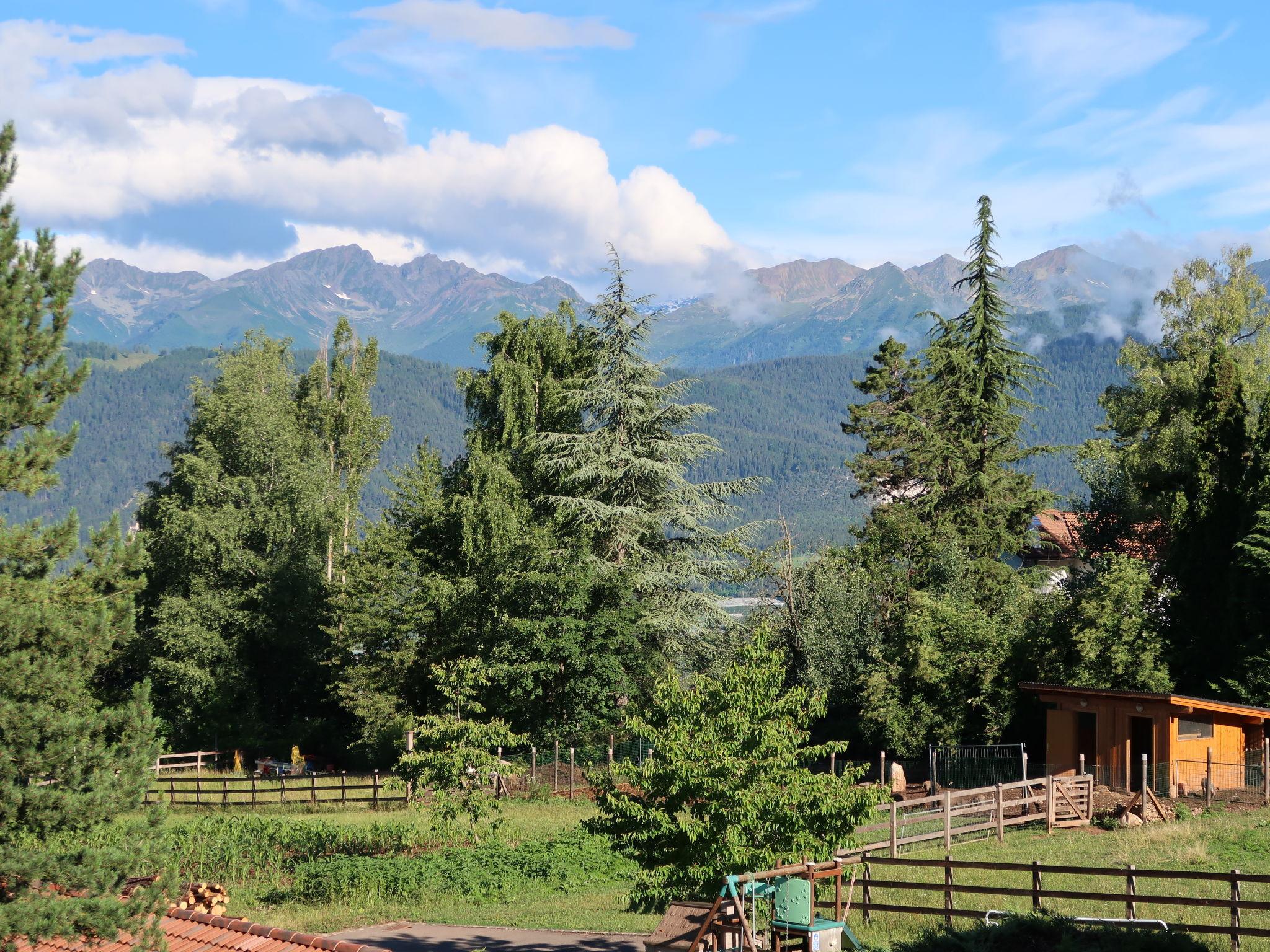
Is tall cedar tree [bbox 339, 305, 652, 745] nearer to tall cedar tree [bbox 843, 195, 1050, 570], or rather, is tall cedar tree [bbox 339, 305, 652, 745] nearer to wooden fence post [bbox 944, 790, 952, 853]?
tall cedar tree [bbox 843, 195, 1050, 570]

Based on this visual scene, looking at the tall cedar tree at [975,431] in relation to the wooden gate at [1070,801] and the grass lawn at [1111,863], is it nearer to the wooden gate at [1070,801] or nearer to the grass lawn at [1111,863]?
the wooden gate at [1070,801]

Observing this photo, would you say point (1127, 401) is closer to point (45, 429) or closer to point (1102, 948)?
point (1102, 948)

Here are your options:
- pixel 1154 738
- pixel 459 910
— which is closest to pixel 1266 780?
pixel 1154 738

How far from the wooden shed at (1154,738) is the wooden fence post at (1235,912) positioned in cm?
1300

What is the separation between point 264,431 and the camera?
58031 mm

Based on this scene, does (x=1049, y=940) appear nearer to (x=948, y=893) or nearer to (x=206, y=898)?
(x=948, y=893)

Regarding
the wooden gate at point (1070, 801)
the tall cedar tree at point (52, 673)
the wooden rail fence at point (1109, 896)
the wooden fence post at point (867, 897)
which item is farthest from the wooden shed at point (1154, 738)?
the tall cedar tree at point (52, 673)

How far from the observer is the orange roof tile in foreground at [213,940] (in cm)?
1423

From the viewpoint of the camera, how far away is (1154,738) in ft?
100

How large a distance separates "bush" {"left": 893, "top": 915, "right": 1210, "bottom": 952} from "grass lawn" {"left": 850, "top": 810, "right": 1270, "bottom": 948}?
1565 mm

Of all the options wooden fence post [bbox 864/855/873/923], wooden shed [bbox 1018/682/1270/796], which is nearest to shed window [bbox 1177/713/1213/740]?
wooden shed [bbox 1018/682/1270/796]

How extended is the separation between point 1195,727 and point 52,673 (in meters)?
26.8

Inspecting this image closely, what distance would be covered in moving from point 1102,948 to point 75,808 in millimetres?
13815

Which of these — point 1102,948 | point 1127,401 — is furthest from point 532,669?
point 1127,401
